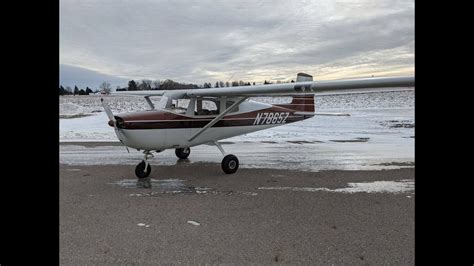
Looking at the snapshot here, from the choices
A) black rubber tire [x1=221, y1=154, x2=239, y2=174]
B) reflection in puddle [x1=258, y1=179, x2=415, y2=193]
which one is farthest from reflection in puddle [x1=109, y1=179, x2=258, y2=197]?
black rubber tire [x1=221, y1=154, x2=239, y2=174]

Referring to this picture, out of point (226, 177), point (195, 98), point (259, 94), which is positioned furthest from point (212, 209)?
point (195, 98)

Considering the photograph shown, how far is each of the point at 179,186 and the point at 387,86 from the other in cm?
410

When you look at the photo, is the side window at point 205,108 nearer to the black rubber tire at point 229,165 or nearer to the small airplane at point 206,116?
the small airplane at point 206,116

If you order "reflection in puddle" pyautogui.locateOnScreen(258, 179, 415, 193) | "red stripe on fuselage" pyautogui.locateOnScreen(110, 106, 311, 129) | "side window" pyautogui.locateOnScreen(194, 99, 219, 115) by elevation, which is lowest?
"reflection in puddle" pyautogui.locateOnScreen(258, 179, 415, 193)

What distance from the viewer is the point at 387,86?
573cm

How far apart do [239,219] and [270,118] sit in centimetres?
553

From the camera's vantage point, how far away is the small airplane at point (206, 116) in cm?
692

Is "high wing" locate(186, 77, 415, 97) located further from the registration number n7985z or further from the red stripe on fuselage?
the registration number n7985z

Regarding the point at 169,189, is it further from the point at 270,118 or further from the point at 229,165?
the point at 270,118

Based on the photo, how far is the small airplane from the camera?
22.7ft

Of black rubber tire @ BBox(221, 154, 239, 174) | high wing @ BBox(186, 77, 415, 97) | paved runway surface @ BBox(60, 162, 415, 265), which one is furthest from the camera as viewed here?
black rubber tire @ BBox(221, 154, 239, 174)

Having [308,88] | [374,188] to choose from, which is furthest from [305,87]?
[374,188]

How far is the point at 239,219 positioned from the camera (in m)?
4.55

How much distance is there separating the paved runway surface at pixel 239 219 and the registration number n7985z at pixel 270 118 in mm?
2208
